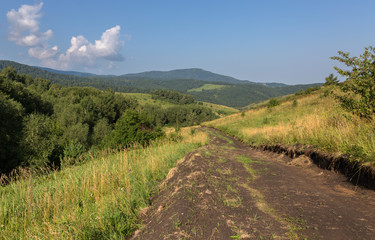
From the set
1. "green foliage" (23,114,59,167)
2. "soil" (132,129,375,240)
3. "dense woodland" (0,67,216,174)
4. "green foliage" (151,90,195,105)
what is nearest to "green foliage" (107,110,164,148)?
"dense woodland" (0,67,216,174)

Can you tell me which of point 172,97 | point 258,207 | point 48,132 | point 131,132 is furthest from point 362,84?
point 172,97

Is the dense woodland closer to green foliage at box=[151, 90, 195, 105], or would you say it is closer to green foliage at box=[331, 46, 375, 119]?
green foliage at box=[331, 46, 375, 119]

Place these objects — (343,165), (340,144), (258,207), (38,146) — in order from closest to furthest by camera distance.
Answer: (258,207) < (343,165) < (340,144) < (38,146)

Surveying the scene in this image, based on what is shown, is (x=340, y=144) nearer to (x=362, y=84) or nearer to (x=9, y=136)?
(x=362, y=84)

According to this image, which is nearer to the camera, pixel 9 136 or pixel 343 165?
pixel 343 165

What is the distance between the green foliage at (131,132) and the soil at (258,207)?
487 inches

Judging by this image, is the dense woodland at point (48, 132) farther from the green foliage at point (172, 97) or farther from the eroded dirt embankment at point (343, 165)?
the green foliage at point (172, 97)

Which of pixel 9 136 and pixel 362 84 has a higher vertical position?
pixel 362 84

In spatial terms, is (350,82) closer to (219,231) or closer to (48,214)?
(219,231)

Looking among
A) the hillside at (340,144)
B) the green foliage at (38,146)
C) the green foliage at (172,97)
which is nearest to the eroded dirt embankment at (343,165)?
the hillside at (340,144)

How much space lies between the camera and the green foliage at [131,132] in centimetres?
1672

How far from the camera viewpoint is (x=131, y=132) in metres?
17.0

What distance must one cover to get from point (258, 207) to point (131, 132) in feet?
49.1

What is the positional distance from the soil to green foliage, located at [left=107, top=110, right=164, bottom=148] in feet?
40.6
